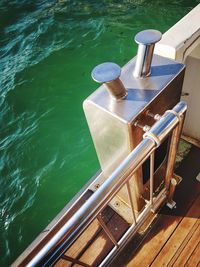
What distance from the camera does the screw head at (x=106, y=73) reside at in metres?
1.48

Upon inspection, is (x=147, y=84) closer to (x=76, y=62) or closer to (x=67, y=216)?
(x=67, y=216)

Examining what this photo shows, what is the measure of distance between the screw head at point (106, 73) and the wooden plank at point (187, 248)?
1.67 meters

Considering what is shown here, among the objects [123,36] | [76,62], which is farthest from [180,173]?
[123,36]

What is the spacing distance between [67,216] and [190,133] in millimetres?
1649

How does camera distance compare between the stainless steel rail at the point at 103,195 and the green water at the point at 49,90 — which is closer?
the stainless steel rail at the point at 103,195

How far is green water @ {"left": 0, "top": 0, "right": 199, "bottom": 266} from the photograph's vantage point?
4.06 m

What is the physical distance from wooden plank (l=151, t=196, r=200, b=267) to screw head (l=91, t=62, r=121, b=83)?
1.64m

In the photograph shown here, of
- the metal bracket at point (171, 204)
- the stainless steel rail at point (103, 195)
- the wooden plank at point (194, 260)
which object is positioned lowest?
the wooden plank at point (194, 260)

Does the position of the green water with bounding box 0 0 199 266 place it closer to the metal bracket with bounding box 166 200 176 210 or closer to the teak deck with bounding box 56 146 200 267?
the teak deck with bounding box 56 146 200 267

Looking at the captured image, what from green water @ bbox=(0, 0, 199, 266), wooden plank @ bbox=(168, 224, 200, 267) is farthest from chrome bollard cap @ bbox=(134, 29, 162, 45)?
green water @ bbox=(0, 0, 199, 266)

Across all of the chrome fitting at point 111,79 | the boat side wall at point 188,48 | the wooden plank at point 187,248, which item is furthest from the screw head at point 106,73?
the wooden plank at point 187,248

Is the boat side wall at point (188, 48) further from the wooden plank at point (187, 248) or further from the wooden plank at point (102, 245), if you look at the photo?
the wooden plank at point (102, 245)

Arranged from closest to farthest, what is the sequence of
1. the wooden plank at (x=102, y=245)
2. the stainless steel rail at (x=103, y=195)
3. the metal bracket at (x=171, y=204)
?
1. the stainless steel rail at (x=103, y=195)
2. the wooden plank at (x=102, y=245)
3. the metal bracket at (x=171, y=204)

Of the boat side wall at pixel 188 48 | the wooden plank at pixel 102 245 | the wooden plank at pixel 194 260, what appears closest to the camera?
the boat side wall at pixel 188 48
